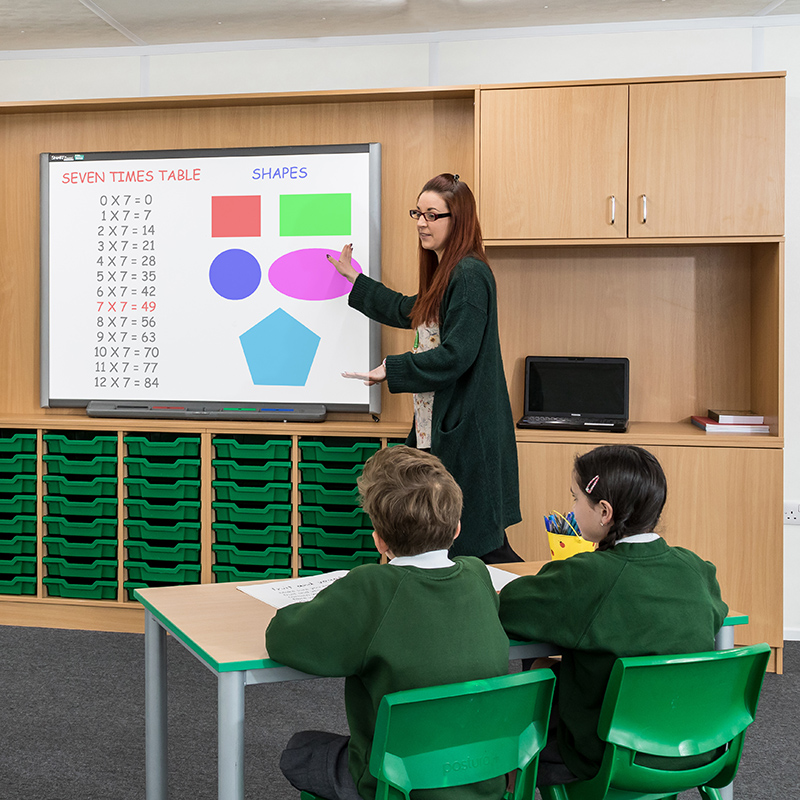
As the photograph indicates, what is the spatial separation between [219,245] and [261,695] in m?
1.85

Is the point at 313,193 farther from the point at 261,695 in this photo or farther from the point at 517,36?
the point at 261,695

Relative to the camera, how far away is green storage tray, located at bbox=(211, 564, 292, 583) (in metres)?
3.51

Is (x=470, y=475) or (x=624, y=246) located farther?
(x=624, y=246)

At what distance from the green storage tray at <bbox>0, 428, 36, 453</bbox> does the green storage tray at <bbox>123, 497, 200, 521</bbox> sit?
48cm

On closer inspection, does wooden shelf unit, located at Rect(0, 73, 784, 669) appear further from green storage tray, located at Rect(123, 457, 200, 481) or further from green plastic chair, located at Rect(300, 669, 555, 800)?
green plastic chair, located at Rect(300, 669, 555, 800)

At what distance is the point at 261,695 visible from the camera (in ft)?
9.53

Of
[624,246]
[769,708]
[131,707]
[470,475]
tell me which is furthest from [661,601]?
[624,246]

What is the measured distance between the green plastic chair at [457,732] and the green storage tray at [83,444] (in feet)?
8.48

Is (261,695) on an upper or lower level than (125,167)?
lower

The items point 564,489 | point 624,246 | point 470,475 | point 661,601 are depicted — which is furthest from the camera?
point 624,246

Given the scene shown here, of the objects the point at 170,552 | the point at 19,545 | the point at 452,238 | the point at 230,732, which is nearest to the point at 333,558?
the point at 170,552

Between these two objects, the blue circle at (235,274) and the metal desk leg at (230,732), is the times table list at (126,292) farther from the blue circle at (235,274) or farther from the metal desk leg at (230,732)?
the metal desk leg at (230,732)

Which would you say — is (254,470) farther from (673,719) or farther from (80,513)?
(673,719)

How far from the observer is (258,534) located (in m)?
3.50
